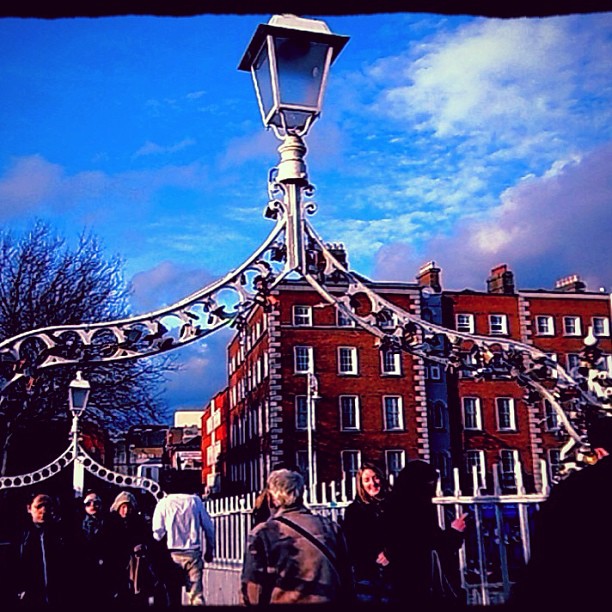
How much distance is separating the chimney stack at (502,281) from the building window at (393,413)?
10312 mm

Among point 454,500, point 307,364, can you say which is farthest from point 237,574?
point 307,364

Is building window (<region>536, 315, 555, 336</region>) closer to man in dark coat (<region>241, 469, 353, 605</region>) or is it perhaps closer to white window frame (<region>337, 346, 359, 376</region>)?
white window frame (<region>337, 346, 359, 376</region>)

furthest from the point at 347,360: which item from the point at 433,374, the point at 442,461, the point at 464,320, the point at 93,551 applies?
the point at 93,551

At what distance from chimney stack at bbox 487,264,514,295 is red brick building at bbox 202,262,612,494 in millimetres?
67

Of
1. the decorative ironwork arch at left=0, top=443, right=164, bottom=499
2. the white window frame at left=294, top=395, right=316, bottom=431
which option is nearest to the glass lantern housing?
the decorative ironwork arch at left=0, top=443, right=164, bottom=499

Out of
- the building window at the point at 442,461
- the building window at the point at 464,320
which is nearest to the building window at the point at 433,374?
the building window at the point at 464,320

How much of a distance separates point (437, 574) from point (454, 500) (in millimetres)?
1923

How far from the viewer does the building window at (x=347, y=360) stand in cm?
4884

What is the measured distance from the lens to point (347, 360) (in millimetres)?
49062

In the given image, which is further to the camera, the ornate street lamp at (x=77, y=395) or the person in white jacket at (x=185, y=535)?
the ornate street lamp at (x=77, y=395)

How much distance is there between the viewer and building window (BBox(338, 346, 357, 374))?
48844 mm

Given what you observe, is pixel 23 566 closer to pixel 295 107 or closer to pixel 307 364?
pixel 295 107

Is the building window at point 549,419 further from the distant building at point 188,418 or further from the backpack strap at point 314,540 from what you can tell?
the distant building at point 188,418

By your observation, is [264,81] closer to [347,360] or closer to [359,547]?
[359,547]
